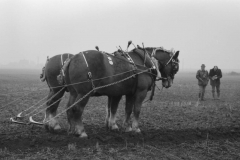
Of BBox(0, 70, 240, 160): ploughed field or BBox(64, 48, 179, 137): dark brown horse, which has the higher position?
BBox(64, 48, 179, 137): dark brown horse

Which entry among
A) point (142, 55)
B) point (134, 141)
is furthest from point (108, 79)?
point (134, 141)

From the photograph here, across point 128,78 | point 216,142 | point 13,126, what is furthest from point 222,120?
point 13,126

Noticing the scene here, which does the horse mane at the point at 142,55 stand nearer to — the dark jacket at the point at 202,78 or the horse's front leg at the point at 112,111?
the horse's front leg at the point at 112,111

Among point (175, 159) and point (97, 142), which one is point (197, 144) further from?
point (97, 142)

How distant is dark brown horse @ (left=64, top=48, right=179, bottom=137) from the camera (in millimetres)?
6492

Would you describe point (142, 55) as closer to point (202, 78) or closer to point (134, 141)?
point (134, 141)

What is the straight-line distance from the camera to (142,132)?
7598mm

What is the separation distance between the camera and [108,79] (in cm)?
669

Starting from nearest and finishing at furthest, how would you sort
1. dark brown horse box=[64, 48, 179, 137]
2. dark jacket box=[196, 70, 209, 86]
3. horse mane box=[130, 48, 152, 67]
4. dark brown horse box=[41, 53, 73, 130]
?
dark brown horse box=[64, 48, 179, 137] → dark brown horse box=[41, 53, 73, 130] → horse mane box=[130, 48, 152, 67] → dark jacket box=[196, 70, 209, 86]

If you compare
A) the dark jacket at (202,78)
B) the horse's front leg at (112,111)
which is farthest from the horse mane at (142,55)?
the dark jacket at (202,78)

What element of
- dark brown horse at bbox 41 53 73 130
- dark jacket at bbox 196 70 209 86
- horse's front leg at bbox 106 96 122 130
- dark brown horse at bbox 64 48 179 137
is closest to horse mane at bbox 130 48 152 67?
dark brown horse at bbox 64 48 179 137

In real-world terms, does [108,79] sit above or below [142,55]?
below

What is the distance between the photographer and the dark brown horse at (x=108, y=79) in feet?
21.3

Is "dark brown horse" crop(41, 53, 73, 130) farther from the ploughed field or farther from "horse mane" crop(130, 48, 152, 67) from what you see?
"horse mane" crop(130, 48, 152, 67)
